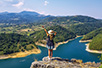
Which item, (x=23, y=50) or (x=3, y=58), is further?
(x=23, y=50)

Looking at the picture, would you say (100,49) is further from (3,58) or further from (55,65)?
(55,65)

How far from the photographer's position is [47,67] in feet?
33.8

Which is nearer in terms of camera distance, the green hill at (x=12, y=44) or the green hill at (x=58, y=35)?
the green hill at (x=12, y=44)

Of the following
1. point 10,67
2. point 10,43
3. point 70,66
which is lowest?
point 10,67

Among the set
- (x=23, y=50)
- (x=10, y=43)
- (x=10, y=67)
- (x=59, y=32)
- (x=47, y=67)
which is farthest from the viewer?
(x=59, y=32)

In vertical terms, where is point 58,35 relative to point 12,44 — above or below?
below

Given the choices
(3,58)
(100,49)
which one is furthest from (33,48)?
(100,49)

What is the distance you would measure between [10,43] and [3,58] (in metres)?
18.2

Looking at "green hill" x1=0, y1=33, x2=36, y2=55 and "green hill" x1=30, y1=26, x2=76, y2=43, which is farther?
"green hill" x1=30, y1=26, x2=76, y2=43

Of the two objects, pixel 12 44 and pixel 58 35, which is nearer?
pixel 12 44

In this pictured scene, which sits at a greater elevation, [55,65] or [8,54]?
[55,65]

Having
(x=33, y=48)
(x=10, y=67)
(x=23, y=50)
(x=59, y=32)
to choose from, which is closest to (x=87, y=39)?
(x=59, y=32)

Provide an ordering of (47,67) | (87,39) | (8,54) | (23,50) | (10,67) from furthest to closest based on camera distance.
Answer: (87,39), (23,50), (8,54), (10,67), (47,67)

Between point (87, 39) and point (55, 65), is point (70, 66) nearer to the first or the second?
point (55, 65)
